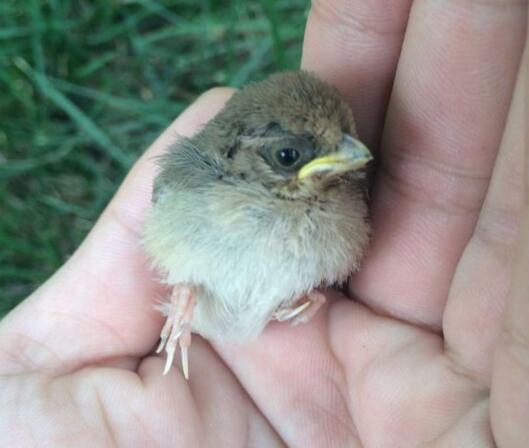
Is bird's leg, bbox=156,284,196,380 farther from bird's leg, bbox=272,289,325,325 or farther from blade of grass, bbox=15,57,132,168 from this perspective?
blade of grass, bbox=15,57,132,168

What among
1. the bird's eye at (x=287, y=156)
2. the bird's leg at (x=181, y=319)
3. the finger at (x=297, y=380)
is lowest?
the finger at (x=297, y=380)

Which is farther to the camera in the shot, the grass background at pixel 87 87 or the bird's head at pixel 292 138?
the grass background at pixel 87 87

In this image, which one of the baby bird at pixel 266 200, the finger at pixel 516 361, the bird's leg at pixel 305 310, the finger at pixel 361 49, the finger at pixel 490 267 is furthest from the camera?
the bird's leg at pixel 305 310

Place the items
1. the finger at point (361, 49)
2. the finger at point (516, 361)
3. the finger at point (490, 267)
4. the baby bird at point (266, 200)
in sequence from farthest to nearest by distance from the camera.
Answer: the finger at point (361, 49)
the baby bird at point (266, 200)
the finger at point (490, 267)
the finger at point (516, 361)

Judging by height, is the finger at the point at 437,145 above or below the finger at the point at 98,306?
above

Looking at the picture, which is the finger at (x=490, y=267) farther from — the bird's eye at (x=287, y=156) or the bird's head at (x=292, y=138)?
the bird's eye at (x=287, y=156)

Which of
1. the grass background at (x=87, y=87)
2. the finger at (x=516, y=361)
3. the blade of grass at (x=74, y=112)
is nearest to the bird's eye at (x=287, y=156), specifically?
the finger at (x=516, y=361)

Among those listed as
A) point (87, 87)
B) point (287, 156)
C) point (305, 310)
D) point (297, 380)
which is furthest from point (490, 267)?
point (87, 87)

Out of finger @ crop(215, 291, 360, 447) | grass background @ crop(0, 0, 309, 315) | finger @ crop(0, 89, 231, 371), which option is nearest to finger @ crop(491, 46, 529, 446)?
finger @ crop(215, 291, 360, 447)
